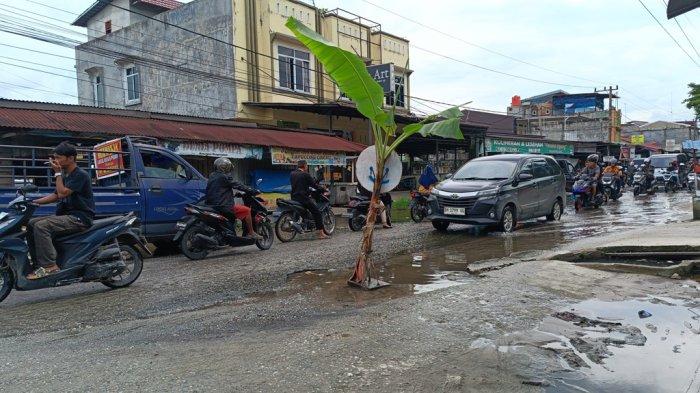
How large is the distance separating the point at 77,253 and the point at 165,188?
356 cm

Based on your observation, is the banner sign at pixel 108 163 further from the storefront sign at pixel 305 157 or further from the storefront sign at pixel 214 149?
the storefront sign at pixel 305 157

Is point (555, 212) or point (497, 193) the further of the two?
point (555, 212)

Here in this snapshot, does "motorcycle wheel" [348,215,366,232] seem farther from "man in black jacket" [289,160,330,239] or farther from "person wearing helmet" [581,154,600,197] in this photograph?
"person wearing helmet" [581,154,600,197]

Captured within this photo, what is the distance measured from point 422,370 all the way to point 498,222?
24.6 feet

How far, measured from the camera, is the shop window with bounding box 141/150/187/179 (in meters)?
9.41

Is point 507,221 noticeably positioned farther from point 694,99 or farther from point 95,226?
point 694,99

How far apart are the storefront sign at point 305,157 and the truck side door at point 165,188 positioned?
23.2 ft

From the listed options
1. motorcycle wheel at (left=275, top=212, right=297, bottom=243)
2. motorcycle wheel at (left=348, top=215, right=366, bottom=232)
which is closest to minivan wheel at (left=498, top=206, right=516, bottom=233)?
motorcycle wheel at (left=348, top=215, right=366, bottom=232)

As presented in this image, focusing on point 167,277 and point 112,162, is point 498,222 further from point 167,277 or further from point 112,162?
point 112,162

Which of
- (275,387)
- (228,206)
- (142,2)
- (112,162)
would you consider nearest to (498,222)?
(228,206)

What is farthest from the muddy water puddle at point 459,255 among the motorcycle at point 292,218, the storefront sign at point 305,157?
the storefront sign at point 305,157

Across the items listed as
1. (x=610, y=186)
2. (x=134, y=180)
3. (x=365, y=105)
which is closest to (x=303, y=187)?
(x=134, y=180)

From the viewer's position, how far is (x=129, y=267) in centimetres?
664

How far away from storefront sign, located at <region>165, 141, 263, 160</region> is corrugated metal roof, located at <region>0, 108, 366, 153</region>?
0.52ft
